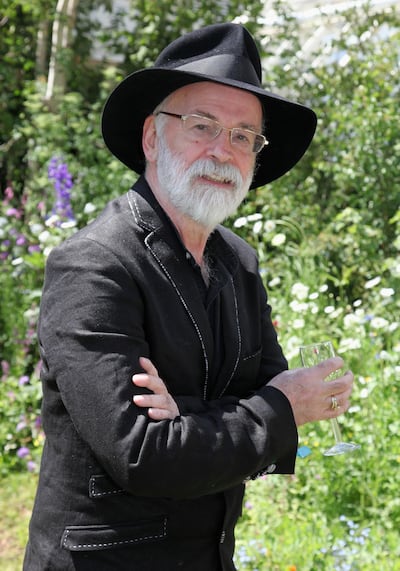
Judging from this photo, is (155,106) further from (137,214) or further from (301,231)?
(301,231)

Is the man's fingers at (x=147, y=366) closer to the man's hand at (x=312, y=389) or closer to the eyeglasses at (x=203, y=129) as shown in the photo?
the man's hand at (x=312, y=389)

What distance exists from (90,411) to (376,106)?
14.0 ft

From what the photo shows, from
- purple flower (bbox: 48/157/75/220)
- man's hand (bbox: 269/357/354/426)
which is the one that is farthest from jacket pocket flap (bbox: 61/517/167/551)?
purple flower (bbox: 48/157/75/220)

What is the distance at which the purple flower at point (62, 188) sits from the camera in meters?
5.30

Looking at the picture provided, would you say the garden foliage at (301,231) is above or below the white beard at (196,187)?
below

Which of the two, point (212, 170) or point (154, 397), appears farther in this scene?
point (212, 170)

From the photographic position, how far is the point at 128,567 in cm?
179

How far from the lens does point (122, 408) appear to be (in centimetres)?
165

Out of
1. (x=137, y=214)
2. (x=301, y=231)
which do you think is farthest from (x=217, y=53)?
(x=301, y=231)

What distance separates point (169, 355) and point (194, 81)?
67cm

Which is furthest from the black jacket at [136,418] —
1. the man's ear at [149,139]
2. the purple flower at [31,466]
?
the purple flower at [31,466]

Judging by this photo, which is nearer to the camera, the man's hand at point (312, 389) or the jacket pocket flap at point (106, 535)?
the jacket pocket flap at point (106, 535)

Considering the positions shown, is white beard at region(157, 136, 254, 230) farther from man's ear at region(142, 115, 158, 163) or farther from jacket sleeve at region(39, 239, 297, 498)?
jacket sleeve at region(39, 239, 297, 498)

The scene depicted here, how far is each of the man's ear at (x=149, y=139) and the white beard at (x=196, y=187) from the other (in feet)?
0.21
